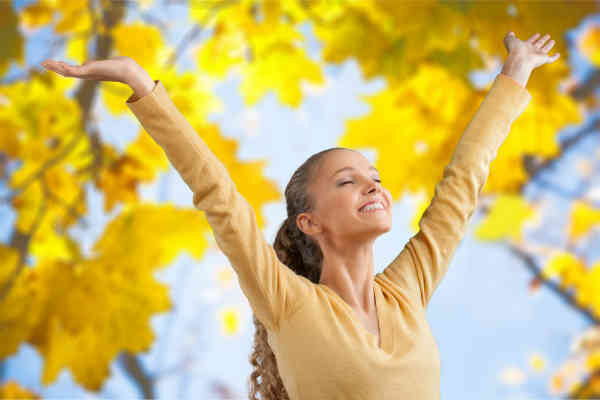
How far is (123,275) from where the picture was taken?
1.71 m

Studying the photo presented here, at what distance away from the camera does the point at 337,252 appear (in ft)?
1.92

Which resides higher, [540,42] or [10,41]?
[10,41]

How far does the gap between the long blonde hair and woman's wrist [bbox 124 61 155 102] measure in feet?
0.60

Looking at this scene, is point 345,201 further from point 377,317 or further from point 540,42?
point 540,42

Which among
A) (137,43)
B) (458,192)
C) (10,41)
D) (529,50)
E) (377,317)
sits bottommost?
(377,317)

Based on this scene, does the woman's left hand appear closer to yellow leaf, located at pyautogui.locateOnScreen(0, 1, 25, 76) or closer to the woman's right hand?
the woman's right hand

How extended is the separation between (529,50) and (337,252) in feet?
1.02

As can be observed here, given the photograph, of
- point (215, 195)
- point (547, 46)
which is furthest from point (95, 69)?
point (547, 46)

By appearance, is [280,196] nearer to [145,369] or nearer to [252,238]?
→ [145,369]

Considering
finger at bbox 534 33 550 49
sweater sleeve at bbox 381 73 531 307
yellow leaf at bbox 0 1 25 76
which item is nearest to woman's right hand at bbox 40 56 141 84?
sweater sleeve at bbox 381 73 531 307

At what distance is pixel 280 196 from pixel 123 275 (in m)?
0.49

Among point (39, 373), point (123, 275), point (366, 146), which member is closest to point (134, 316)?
point (123, 275)

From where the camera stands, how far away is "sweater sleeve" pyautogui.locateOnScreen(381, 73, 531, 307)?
2.11ft

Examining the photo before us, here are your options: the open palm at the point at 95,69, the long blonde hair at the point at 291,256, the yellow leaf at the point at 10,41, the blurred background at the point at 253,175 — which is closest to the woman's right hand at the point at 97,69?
the open palm at the point at 95,69
